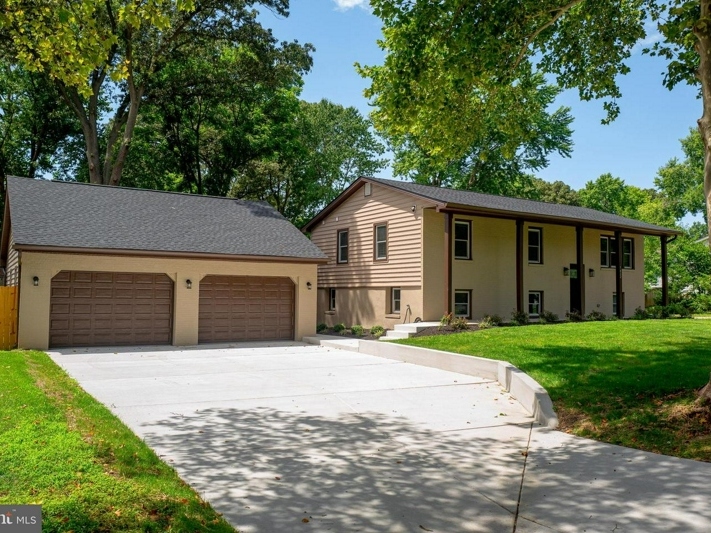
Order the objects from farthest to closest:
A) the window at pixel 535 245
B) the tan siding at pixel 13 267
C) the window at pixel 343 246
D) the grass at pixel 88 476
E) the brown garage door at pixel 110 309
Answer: the window at pixel 343 246 → the window at pixel 535 245 → the tan siding at pixel 13 267 → the brown garage door at pixel 110 309 → the grass at pixel 88 476

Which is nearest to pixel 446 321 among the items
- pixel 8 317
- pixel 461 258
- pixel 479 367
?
pixel 461 258

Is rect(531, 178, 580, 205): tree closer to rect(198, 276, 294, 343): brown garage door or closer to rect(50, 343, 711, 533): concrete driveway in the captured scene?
rect(198, 276, 294, 343): brown garage door

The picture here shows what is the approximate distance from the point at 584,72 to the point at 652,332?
6.60 meters

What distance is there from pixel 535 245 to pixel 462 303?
4180 mm

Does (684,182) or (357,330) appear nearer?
(357,330)

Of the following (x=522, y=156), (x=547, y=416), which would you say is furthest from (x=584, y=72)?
(x=522, y=156)

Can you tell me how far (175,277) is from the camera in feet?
56.3

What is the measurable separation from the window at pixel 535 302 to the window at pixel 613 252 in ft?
13.4

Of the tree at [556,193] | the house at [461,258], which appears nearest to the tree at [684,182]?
the tree at [556,193]

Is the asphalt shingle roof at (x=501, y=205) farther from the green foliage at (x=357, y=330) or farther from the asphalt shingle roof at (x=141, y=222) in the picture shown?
the green foliage at (x=357, y=330)

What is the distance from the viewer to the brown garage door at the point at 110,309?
15805 millimetres

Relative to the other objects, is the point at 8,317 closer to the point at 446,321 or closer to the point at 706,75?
the point at 446,321

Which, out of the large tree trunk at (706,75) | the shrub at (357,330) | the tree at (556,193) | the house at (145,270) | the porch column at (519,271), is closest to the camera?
the large tree trunk at (706,75)

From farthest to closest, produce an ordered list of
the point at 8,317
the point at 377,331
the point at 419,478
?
1. the point at 377,331
2. the point at 8,317
3. the point at 419,478
